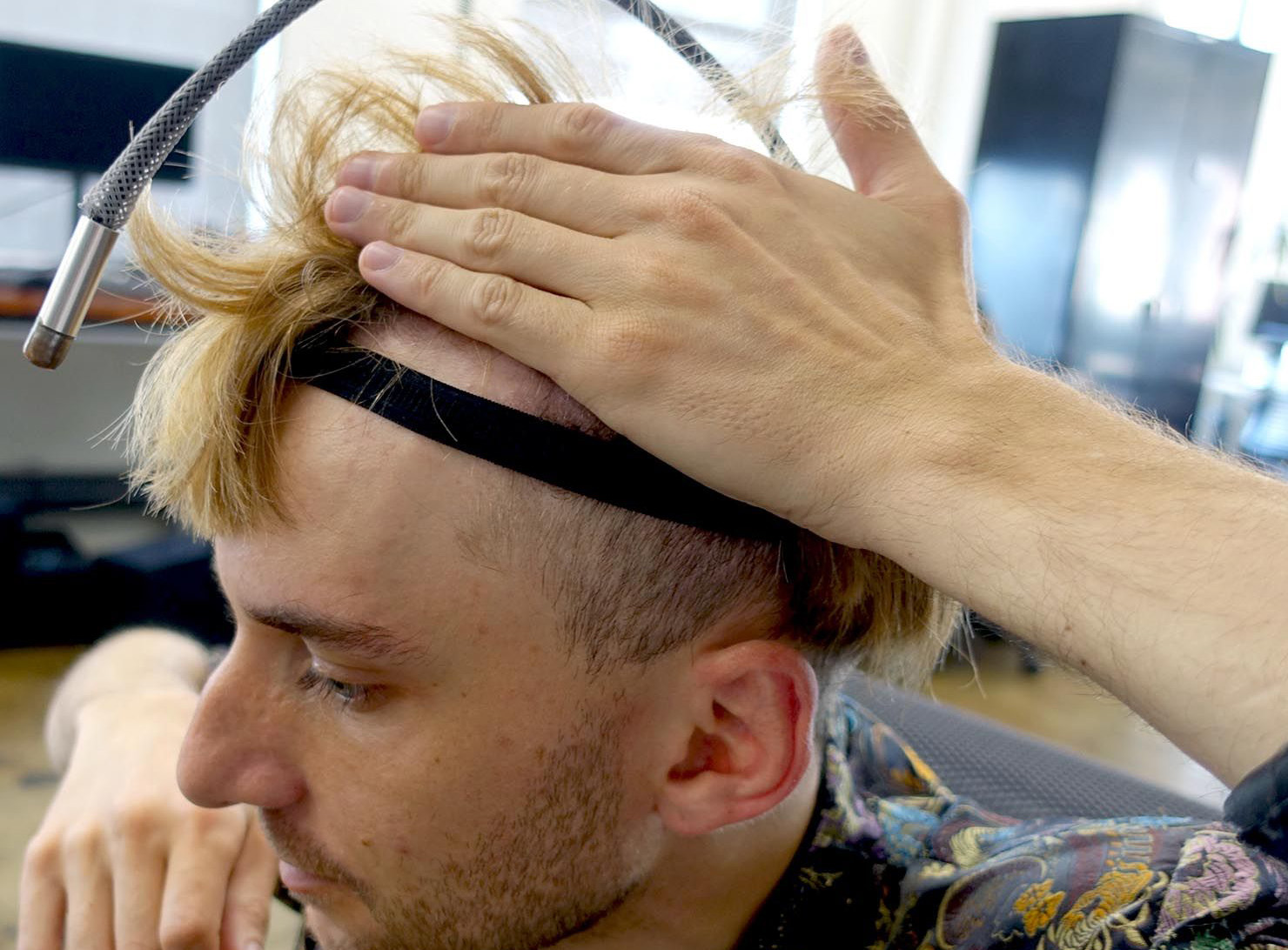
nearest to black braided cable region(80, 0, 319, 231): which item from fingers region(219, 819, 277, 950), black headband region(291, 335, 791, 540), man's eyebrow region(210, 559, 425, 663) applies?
black headband region(291, 335, 791, 540)

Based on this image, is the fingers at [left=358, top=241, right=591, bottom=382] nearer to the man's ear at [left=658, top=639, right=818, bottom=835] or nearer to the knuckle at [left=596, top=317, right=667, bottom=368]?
the knuckle at [left=596, top=317, right=667, bottom=368]

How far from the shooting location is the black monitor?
11.0 feet

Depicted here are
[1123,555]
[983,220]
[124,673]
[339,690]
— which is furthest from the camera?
[983,220]

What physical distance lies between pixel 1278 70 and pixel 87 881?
7220mm

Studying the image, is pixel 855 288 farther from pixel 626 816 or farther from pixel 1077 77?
pixel 1077 77

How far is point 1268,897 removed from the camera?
2.72 feet

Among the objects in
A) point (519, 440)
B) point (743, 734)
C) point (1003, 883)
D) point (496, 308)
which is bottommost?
point (1003, 883)

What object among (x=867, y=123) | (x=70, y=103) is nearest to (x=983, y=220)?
(x=70, y=103)

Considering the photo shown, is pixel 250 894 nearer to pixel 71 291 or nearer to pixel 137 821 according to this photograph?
pixel 137 821

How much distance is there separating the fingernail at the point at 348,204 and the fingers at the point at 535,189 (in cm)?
6

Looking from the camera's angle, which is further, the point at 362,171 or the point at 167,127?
the point at 362,171

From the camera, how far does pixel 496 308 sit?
29.9 inches

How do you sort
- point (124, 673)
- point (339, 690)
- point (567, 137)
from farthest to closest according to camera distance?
point (124, 673)
point (339, 690)
point (567, 137)

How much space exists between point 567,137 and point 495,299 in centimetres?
14
